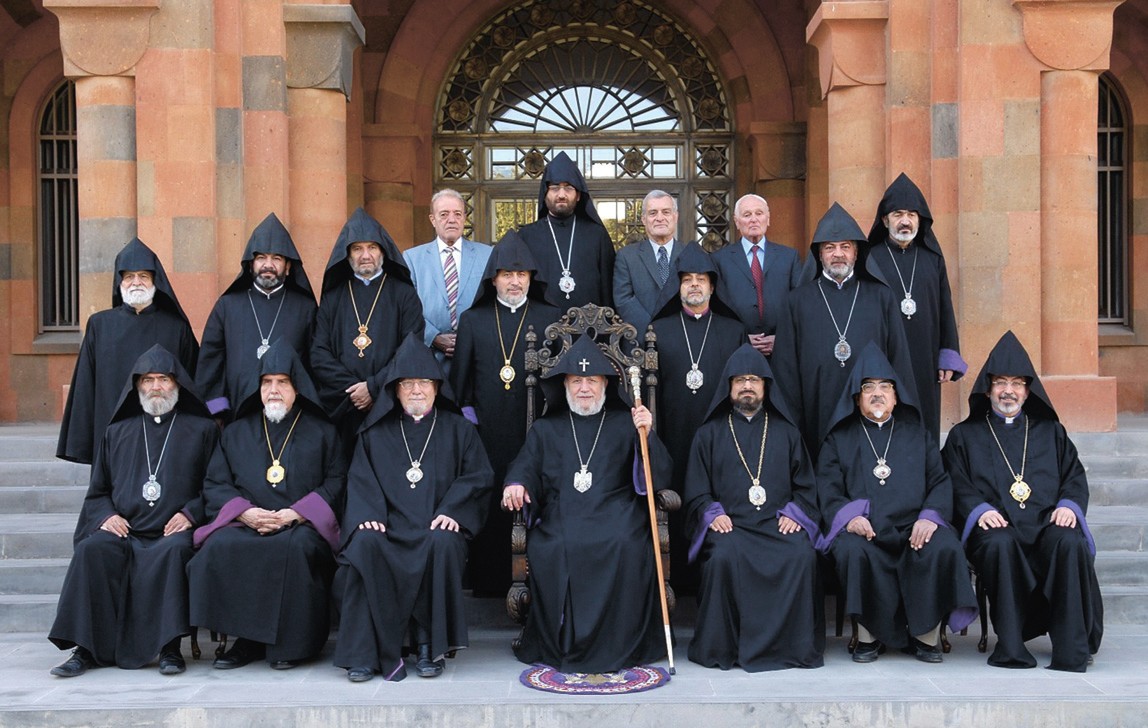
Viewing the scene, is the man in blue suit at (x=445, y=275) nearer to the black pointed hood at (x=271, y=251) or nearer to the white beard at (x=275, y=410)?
the black pointed hood at (x=271, y=251)

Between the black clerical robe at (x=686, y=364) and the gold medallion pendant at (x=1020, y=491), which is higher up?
the black clerical robe at (x=686, y=364)

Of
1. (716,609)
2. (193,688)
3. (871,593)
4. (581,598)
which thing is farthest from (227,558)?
(871,593)

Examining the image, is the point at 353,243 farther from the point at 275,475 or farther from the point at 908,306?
the point at 908,306

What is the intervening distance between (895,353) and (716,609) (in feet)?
6.24

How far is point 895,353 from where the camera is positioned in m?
7.54

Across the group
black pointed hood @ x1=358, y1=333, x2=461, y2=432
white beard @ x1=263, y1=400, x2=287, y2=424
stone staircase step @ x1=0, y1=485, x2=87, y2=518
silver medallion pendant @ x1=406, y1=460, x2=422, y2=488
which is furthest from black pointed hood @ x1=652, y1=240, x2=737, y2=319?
stone staircase step @ x1=0, y1=485, x2=87, y2=518

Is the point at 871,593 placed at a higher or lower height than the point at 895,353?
lower

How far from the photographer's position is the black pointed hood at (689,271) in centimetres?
747

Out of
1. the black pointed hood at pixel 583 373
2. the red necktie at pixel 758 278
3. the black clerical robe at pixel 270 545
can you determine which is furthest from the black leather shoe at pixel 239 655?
the red necktie at pixel 758 278

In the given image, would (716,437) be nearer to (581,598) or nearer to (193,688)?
(581,598)

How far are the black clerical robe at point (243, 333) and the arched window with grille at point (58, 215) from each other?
6154 millimetres

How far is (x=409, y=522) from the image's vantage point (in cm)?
680

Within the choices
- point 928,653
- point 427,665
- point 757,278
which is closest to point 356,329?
point 427,665

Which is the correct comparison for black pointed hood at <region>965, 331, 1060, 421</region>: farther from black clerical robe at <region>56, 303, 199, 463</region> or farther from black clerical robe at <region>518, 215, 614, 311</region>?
black clerical robe at <region>56, 303, 199, 463</region>
